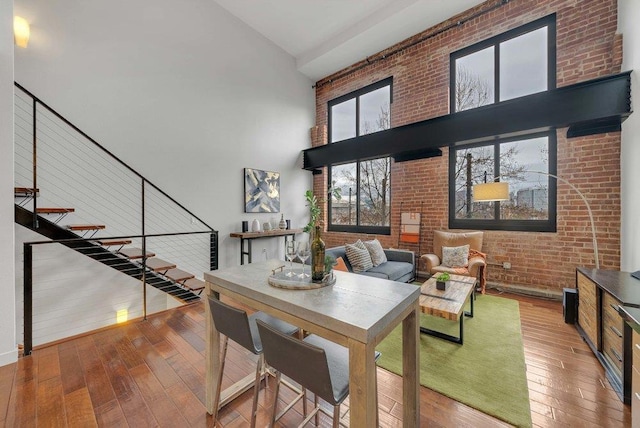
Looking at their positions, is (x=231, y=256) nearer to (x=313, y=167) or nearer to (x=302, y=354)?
(x=313, y=167)

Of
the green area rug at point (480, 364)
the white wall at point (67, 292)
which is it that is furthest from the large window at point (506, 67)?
the white wall at point (67, 292)

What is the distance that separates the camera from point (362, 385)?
3.12 ft

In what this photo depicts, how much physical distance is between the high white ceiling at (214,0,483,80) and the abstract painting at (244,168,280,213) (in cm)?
285

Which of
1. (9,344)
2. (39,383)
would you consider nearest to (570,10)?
(39,383)

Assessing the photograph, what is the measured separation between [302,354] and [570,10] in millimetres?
5547

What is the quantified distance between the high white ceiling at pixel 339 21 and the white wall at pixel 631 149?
6.51 feet

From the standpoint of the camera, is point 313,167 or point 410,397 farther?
point 313,167

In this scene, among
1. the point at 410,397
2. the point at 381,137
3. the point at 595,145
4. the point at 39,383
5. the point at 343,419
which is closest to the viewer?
the point at 410,397

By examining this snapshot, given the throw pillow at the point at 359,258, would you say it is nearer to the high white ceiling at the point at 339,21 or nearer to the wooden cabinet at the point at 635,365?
the wooden cabinet at the point at 635,365

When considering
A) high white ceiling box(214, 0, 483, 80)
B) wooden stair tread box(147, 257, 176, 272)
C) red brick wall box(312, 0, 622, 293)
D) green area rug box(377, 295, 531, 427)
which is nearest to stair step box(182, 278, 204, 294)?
wooden stair tread box(147, 257, 176, 272)

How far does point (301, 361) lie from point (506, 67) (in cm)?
535

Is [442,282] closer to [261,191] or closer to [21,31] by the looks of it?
[261,191]

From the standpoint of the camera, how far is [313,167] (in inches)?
242

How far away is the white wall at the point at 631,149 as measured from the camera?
2.69 meters
